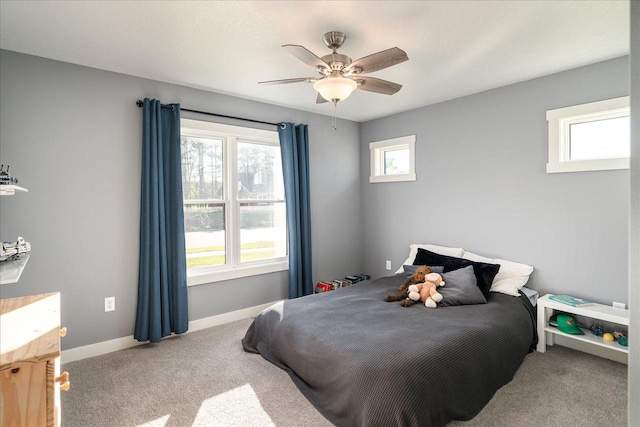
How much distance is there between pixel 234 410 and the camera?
218cm

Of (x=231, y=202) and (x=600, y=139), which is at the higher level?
(x=600, y=139)

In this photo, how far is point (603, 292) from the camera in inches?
113

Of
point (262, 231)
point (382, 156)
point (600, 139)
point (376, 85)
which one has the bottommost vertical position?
point (262, 231)

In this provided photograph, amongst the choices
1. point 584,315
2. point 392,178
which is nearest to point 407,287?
point 584,315

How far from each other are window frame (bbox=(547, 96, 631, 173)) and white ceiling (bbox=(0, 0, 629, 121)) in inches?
15.0

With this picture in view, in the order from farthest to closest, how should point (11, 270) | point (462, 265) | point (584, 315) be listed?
point (462, 265) < point (584, 315) < point (11, 270)

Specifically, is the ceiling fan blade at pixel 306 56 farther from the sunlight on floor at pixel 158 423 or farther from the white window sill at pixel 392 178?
the white window sill at pixel 392 178

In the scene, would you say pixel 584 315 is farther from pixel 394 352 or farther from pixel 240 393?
pixel 240 393

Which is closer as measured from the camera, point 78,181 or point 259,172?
point 78,181

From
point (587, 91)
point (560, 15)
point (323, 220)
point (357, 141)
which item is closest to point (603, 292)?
point (587, 91)

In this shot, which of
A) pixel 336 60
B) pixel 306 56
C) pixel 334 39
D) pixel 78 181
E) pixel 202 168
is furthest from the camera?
pixel 202 168

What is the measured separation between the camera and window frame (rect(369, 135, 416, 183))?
4.37 metres

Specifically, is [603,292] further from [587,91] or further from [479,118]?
[479,118]

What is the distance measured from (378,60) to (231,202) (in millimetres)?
2388
